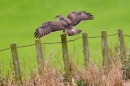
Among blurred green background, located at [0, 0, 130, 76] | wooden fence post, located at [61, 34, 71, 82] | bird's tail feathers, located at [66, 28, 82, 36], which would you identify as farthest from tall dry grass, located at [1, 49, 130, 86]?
blurred green background, located at [0, 0, 130, 76]

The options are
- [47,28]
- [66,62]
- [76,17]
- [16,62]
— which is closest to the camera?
[47,28]

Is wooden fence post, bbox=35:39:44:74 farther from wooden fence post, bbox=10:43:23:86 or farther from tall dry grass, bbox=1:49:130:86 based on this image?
wooden fence post, bbox=10:43:23:86

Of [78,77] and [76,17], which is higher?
[76,17]

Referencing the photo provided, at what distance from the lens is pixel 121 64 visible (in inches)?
392

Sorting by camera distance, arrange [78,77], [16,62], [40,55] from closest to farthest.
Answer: [16,62] < [40,55] < [78,77]

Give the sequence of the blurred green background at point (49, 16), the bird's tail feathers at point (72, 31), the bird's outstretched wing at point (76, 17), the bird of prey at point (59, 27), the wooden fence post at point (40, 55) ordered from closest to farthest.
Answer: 1. the bird's tail feathers at point (72, 31)
2. the bird of prey at point (59, 27)
3. the bird's outstretched wing at point (76, 17)
4. the wooden fence post at point (40, 55)
5. the blurred green background at point (49, 16)

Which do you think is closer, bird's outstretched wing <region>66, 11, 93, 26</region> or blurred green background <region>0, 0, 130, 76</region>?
bird's outstretched wing <region>66, 11, 93, 26</region>

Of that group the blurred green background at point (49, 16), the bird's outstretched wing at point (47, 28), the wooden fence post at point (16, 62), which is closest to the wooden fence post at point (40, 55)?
the wooden fence post at point (16, 62)

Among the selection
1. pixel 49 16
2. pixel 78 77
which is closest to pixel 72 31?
pixel 78 77

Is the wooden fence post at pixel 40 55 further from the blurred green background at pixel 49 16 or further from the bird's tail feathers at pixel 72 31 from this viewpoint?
the blurred green background at pixel 49 16

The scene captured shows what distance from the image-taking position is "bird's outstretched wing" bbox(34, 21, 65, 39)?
7887 millimetres

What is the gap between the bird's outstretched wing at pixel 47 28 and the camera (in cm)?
789

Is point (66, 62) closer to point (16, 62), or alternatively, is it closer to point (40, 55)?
point (40, 55)

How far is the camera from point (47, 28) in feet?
26.1
